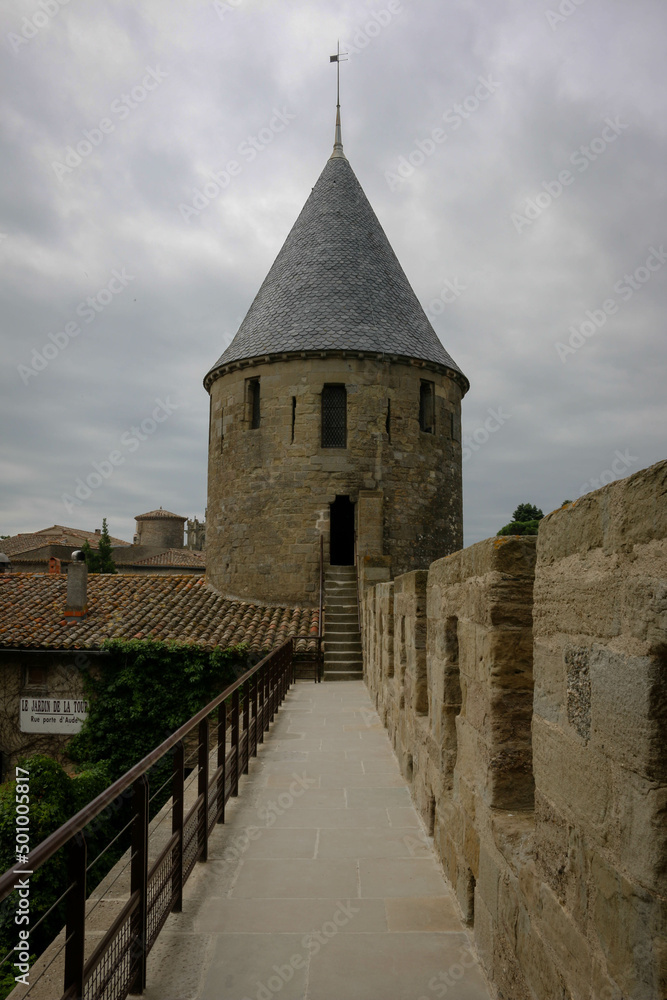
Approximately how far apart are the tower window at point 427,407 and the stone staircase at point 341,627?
4227mm

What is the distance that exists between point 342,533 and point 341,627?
14.9 ft

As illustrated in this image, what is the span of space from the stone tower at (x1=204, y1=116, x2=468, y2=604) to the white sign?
193 inches

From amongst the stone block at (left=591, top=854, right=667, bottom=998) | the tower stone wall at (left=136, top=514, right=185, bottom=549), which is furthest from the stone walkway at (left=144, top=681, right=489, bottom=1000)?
the tower stone wall at (left=136, top=514, right=185, bottom=549)

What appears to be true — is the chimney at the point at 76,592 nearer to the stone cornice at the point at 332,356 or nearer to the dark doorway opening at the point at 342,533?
the dark doorway opening at the point at 342,533

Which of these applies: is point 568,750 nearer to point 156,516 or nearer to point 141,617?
point 141,617

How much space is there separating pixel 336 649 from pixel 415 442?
20.3 feet

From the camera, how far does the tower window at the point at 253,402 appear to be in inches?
761

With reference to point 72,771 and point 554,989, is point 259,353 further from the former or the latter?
point 554,989

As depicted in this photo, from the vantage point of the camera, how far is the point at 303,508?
1814 cm

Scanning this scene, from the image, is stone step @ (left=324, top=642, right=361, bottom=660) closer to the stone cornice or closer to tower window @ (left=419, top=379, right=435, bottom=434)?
tower window @ (left=419, top=379, right=435, bottom=434)

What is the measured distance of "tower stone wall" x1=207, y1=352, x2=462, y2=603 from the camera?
18062mm

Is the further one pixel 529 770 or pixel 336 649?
pixel 336 649

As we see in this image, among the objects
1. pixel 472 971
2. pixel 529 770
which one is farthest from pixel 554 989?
pixel 472 971

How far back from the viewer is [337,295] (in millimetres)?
19438
